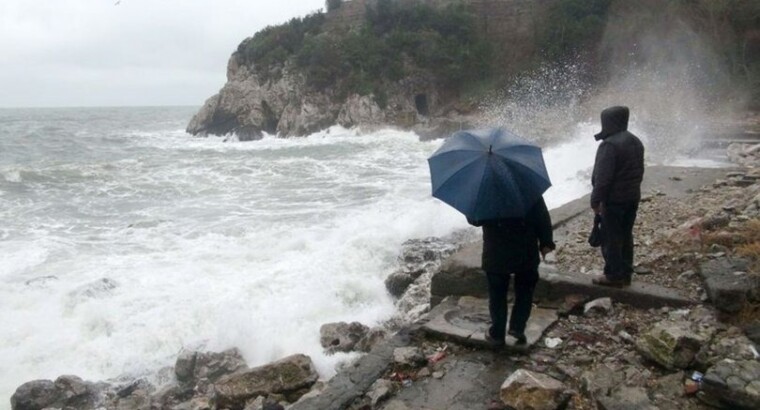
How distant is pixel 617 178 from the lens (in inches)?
170

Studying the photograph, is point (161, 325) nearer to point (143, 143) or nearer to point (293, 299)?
point (293, 299)

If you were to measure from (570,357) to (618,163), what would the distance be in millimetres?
1497

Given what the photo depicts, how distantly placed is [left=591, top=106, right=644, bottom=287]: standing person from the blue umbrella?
1.03 meters

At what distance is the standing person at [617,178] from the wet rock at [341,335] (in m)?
2.71

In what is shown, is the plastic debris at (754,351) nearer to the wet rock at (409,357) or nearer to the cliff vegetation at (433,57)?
the wet rock at (409,357)

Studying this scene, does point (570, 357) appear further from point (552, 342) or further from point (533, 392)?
point (533, 392)

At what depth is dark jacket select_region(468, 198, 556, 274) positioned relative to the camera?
354 cm

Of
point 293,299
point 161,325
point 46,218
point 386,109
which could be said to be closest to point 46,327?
point 161,325

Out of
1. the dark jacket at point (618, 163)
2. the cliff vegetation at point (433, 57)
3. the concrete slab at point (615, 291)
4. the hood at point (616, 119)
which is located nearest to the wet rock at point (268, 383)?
the concrete slab at point (615, 291)

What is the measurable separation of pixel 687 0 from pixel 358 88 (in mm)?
19328

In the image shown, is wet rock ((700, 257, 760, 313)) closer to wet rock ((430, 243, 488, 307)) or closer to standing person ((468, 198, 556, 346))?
standing person ((468, 198, 556, 346))

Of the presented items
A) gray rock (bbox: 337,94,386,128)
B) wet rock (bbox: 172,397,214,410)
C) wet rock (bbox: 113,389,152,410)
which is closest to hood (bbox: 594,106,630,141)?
wet rock (bbox: 172,397,214,410)

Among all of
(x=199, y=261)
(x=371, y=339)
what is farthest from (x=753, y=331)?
(x=199, y=261)

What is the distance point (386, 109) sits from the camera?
36688mm
